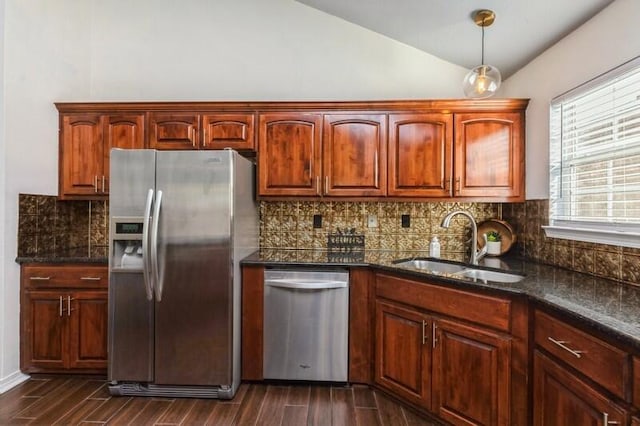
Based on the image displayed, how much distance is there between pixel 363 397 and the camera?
7.93 ft

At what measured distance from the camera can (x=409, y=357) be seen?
7.34 feet

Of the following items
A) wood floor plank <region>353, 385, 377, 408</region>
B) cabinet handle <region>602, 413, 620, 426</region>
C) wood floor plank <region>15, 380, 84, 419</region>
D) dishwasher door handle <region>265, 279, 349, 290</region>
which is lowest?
wood floor plank <region>15, 380, 84, 419</region>

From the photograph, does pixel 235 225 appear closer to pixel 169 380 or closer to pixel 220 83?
pixel 169 380

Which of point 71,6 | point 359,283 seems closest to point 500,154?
point 359,283

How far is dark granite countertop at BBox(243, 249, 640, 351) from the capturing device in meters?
1.25

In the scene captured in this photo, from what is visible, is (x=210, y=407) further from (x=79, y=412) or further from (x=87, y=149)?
(x=87, y=149)

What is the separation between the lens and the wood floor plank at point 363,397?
233 centimetres

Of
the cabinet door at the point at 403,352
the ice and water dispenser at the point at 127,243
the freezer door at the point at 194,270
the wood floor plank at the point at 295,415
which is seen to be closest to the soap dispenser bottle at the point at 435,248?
the cabinet door at the point at 403,352

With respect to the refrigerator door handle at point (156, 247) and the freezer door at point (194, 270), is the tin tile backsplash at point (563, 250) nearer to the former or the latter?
the freezer door at point (194, 270)

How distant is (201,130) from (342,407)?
236cm

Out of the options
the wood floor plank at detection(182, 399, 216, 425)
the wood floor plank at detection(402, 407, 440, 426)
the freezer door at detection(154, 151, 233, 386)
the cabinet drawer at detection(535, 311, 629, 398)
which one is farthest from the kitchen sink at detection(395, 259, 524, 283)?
the wood floor plank at detection(182, 399, 216, 425)

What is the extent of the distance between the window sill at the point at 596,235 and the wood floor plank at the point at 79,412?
10.7ft

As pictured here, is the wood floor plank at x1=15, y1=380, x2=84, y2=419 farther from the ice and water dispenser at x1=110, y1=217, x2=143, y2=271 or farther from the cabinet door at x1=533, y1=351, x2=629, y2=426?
the cabinet door at x1=533, y1=351, x2=629, y2=426

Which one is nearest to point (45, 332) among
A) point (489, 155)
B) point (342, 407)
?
point (342, 407)
